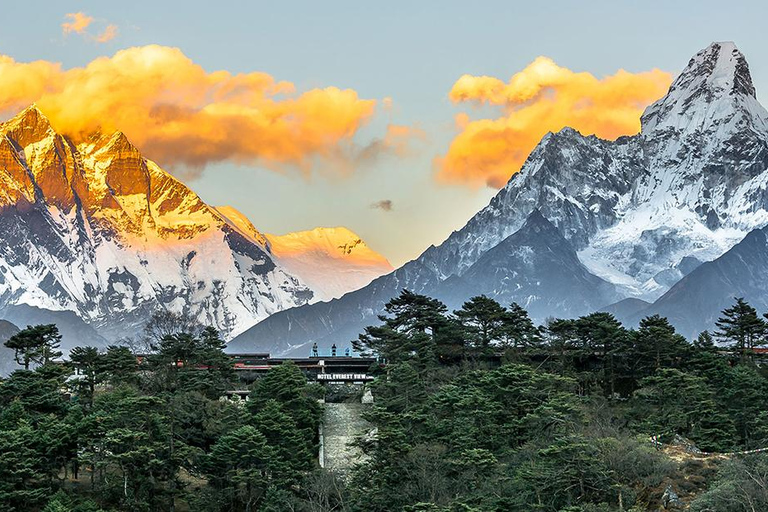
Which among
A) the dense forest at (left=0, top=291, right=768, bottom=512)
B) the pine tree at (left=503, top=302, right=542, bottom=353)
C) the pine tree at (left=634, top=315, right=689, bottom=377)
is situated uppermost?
the pine tree at (left=503, top=302, right=542, bottom=353)

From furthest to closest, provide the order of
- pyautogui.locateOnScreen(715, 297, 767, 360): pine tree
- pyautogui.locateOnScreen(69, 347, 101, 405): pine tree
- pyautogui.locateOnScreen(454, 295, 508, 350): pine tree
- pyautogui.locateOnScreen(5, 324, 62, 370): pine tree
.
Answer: pyautogui.locateOnScreen(454, 295, 508, 350): pine tree
pyautogui.locateOnScreen(5, 324, 62, 370): pine tree
pyautogui.locateOnScreen(715, 297, 767, 360): pine tree
pyautogui.locateOnScreen(69, 347, 101, 405): pine tree

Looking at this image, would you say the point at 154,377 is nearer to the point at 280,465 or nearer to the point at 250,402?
the point at 250,402

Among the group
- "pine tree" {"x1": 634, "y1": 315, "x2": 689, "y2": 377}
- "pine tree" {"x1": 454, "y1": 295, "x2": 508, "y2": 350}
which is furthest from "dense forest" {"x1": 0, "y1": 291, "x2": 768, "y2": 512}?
"pine tree" {"x1": 454, "y1": 295, "x2": 508, "y2": 350}

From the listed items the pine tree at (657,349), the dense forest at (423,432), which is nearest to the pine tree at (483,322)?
the dense forest at (423,432)

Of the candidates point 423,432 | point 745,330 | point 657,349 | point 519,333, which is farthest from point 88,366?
point 745,330

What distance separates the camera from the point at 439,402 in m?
68.8

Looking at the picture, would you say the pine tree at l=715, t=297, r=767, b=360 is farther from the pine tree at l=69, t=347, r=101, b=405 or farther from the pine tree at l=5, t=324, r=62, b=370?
the pine tree at l=5, t=324, r=62, b=370

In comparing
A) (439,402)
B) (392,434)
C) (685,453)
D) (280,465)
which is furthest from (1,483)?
(685,453)

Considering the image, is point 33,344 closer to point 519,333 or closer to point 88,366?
point 88,366

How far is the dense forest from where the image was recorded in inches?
2088

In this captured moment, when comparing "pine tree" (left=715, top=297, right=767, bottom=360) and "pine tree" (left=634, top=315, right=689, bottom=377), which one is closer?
"pine tree" (left=634, top=315, right=689, bottom=377)

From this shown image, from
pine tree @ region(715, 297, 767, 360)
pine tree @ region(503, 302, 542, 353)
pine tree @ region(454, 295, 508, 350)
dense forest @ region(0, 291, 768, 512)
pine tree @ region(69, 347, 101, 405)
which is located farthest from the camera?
pine tree @ region(454, 295, 508, 350)

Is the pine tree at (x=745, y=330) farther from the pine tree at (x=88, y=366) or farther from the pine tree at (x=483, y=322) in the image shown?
the pine tree at (x=88, y=366)

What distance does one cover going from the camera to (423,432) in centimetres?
6656
